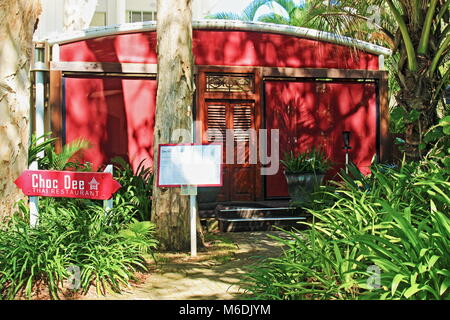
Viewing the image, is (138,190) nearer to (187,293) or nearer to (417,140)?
(187,293)

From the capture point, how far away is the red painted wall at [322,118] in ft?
39.3

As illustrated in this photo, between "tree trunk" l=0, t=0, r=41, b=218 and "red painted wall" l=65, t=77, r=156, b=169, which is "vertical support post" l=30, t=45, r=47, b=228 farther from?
"tree trunk" l=0, t=0, r=41, b=218

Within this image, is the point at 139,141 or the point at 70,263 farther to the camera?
the point at 139,141

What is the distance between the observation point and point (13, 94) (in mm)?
6434

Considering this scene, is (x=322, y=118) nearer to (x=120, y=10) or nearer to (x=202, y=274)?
(x=202, y=274)

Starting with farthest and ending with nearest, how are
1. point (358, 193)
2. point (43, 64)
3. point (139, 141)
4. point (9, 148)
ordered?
point (139, 141) < point (43, 64) < point (9, 148) < point (358, 193)

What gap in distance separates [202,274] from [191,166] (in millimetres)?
1487

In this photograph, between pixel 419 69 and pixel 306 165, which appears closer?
pixel 419 69

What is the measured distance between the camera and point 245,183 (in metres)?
11.7

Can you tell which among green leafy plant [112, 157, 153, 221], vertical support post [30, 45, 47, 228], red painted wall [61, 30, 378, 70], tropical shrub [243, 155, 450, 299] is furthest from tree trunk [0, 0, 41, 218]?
red painted wall [61, 30, 378, 70]

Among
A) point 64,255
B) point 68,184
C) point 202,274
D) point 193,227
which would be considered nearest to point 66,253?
point 64,255

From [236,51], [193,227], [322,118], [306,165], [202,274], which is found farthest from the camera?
[322,118]

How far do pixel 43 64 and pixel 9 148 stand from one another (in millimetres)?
4736

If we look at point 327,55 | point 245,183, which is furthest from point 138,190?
point 327,55
